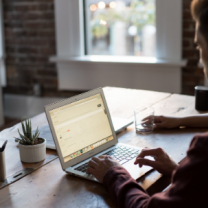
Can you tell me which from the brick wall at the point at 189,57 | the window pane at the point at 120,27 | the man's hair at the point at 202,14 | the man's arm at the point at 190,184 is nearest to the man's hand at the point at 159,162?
the man's arm at the point at 190,184

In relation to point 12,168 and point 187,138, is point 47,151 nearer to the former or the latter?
point 12,168

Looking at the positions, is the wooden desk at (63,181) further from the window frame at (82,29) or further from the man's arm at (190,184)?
the window frame at (82,29)

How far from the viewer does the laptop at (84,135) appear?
1.27m

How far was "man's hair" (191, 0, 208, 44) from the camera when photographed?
0.88 m

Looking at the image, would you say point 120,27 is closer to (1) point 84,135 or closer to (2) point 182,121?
(2) point 182,121

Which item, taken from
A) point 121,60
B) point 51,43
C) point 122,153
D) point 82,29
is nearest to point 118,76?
point 121,60

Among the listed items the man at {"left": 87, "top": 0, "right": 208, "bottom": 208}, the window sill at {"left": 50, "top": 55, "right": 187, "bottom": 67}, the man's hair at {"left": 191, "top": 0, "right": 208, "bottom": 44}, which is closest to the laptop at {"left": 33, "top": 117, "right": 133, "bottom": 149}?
the man at {"left": 87, "top": 0, "right": 208, "bottom": 208}

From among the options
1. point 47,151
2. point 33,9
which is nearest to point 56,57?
point 33,9

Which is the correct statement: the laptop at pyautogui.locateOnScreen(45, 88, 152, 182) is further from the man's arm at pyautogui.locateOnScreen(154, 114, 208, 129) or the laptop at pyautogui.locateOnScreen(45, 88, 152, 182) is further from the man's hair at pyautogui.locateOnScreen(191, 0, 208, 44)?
the man's hair at pyautogui.locateOnScreen(191, 0, 208, 44)

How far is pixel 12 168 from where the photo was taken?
4.36 feet

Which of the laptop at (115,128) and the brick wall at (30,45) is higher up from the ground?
the brick wall at (30,45)

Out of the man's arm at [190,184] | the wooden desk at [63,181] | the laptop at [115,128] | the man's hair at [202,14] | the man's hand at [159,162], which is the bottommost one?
the wooden desk at [63,181]

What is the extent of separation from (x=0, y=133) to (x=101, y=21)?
2.27 meters

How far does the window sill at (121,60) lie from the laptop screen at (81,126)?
6.29 feet
